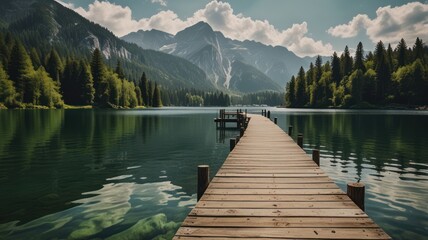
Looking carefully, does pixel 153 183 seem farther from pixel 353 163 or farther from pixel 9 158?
pixel 353 163

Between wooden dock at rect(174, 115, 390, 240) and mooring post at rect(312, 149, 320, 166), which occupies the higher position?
mooring post at rect(312, 149, 320, 166)

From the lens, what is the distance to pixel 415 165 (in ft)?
60.8

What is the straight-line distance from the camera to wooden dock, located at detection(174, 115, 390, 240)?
541 cm

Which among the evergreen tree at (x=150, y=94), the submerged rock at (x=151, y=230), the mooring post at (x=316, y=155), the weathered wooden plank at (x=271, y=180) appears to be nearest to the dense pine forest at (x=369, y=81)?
the evergreen tree at (x=150, y=94)

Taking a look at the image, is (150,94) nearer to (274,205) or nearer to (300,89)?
(300,89)

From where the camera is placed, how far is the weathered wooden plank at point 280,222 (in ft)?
18.9

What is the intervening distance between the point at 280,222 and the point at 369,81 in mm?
129563

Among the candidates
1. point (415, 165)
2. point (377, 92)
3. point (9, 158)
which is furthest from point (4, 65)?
point (377, 92)

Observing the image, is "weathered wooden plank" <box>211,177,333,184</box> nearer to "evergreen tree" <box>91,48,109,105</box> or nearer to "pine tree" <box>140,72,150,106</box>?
"evergreen tree" <box>91,48,109,105</box>

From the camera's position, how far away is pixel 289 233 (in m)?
5.43

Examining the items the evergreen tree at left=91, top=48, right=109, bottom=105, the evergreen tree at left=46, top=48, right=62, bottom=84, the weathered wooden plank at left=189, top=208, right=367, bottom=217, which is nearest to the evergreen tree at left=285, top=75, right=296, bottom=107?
the evergreen tree at left=91, top=48, right=109, bottom=105

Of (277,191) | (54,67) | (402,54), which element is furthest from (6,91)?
(402,54)

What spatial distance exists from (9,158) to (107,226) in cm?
1445

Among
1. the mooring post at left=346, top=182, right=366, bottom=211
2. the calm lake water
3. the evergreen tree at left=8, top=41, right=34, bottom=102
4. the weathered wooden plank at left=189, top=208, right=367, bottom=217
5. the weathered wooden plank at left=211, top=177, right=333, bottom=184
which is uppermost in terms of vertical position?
the evergreen tree at left=8, top=41, right=34, bottom=102
